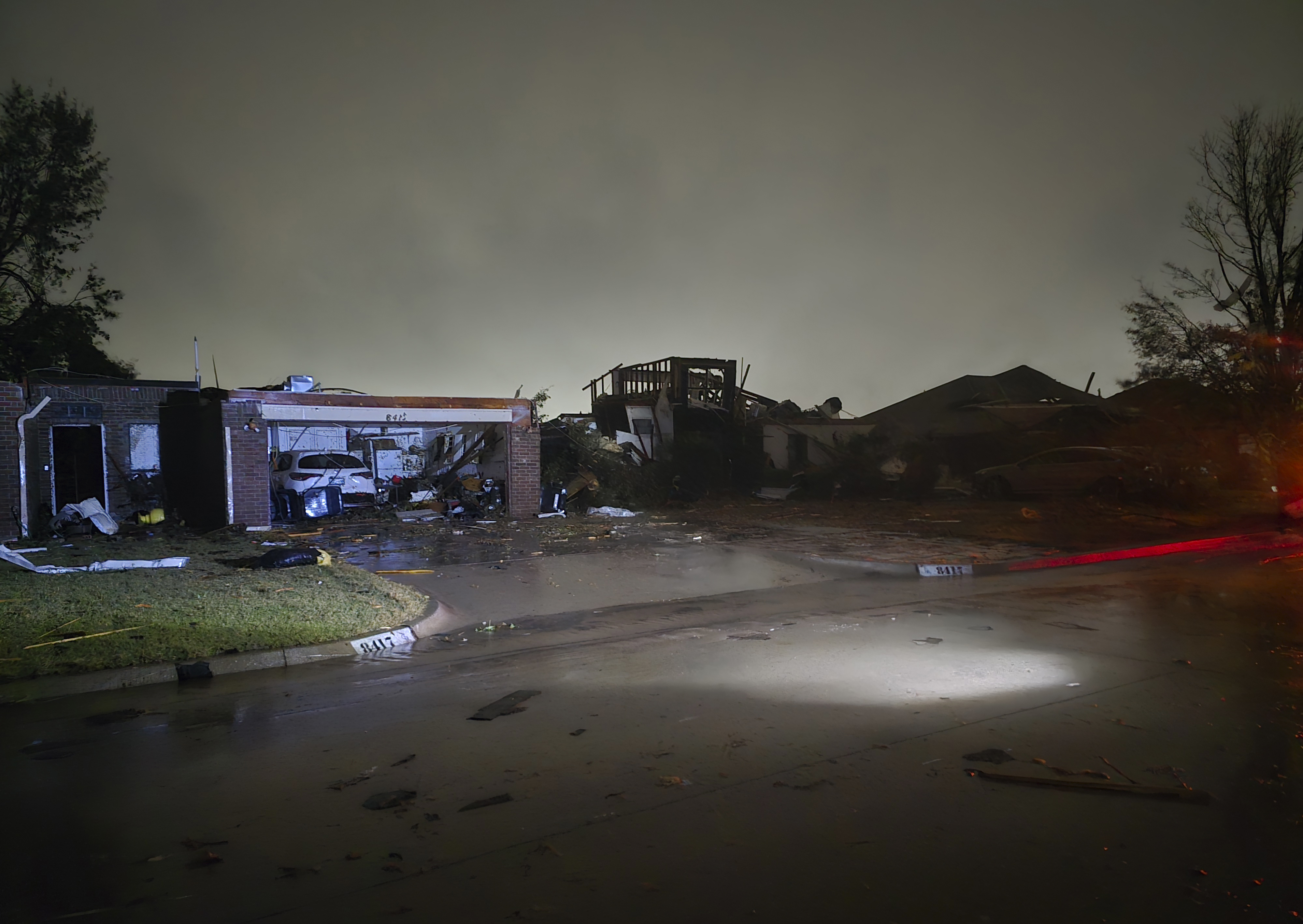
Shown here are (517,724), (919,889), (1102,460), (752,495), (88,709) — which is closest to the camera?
(919,889)

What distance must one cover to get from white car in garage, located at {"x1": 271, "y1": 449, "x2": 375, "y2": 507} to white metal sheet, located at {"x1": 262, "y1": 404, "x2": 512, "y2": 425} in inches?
95.7

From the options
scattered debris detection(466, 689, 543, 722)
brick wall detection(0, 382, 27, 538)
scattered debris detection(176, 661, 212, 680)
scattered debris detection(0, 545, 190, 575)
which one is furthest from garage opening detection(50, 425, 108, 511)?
scattered debris detection(466, 689, 543, 722)

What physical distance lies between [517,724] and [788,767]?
1848 mm

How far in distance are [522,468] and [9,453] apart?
10.2 meters

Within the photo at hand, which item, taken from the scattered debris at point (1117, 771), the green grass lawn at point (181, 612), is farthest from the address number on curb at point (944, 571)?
the green grass lawn at point (181, 612)

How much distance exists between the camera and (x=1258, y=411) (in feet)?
60.9

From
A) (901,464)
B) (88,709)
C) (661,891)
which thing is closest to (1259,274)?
(901,464)

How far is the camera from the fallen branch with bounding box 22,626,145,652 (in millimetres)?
6402

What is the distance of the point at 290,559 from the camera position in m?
10.9

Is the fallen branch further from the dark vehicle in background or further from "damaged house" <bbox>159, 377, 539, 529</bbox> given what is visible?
the dark vehicle in background

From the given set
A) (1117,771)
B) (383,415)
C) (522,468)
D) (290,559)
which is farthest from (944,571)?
(383,415)

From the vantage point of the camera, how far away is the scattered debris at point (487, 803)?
376cm

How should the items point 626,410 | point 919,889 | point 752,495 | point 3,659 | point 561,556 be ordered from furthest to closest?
point 626,410, point 752,495, point 561,556, point 3,659, point 919,889

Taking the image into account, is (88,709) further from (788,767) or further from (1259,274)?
(1259,274)
